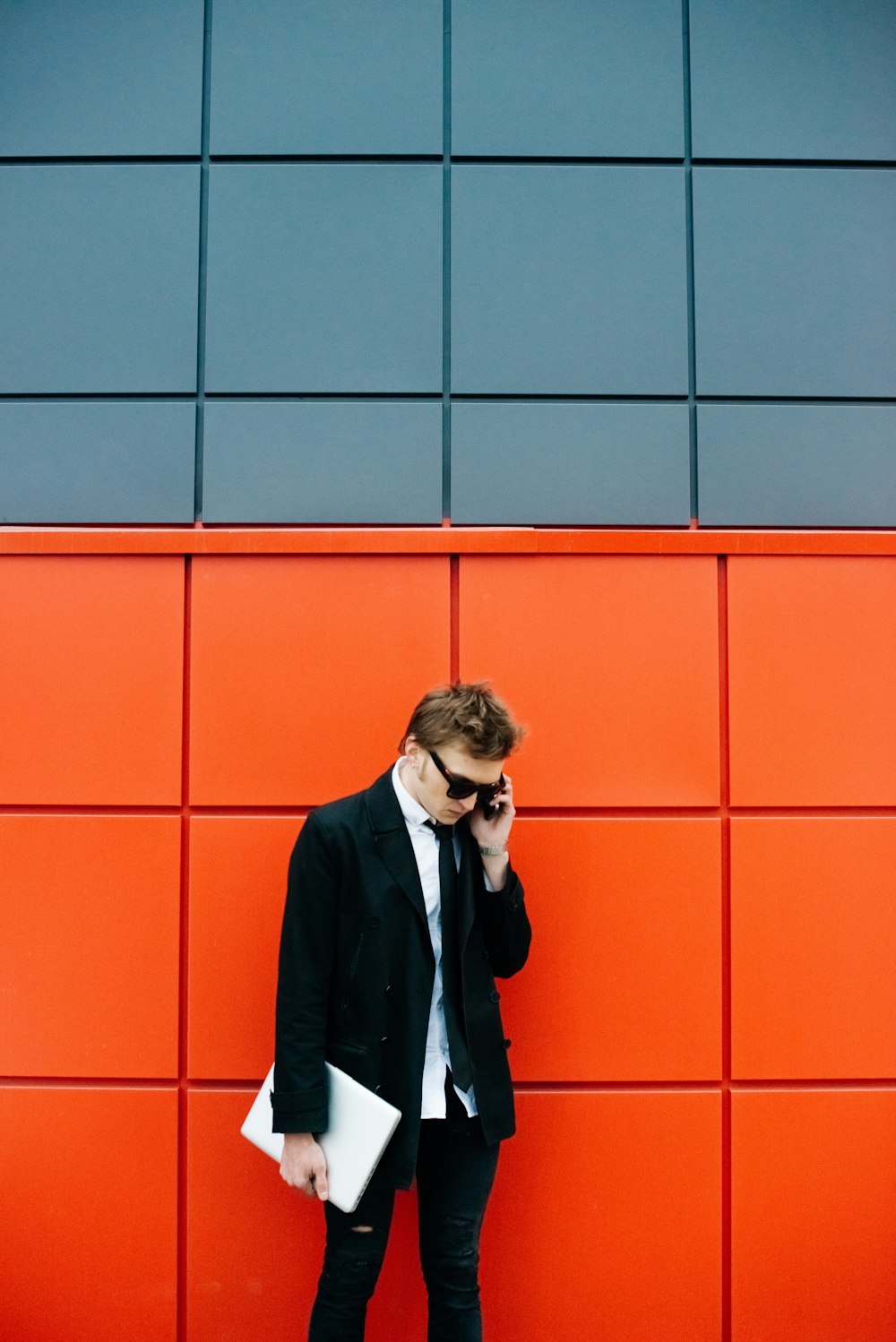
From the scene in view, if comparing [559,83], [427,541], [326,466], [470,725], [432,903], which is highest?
[559,83]

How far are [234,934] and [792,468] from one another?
2.07 meters

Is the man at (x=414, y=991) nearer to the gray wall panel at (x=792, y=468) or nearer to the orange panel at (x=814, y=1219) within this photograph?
the orange panel at (x=814, y=1219)

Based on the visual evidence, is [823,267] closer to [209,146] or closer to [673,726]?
[673,726]

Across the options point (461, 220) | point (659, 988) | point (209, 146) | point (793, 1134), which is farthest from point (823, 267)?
point (793, 1134)

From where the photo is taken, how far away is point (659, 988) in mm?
2359

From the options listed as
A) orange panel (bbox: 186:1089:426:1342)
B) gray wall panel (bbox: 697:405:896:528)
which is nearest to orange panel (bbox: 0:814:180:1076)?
orange panel (bbox: 186:1089:426:1342)

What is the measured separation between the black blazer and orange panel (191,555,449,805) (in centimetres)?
51

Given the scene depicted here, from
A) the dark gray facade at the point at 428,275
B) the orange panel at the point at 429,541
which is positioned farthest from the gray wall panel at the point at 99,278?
the orange panel at the point at 429,541

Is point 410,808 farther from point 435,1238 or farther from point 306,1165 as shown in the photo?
point 435,1238

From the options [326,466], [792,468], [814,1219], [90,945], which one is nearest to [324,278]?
[326,466]

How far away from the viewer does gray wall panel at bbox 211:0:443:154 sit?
2.48 m

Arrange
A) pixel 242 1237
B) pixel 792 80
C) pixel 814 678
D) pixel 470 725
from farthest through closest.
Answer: pixel 792 80
pixel 814 678
pixel 242 1237
pixel 470 725

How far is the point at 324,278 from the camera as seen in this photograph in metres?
2.47

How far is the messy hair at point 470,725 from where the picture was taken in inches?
67.9
